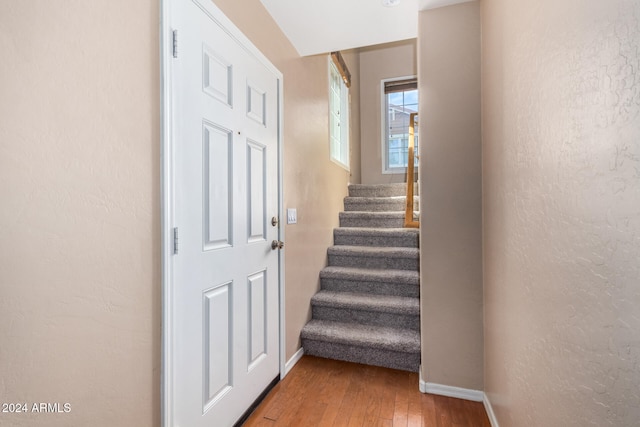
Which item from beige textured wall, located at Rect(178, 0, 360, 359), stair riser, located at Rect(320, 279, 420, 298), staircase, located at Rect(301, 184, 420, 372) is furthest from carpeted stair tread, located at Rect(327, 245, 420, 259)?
stair riser, located at Rect(320, 279, 420, 298)

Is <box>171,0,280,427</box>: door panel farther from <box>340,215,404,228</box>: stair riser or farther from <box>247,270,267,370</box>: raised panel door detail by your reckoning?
<box>340,215,404,228</box>: stair riser

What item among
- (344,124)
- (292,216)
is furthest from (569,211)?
(344,124)

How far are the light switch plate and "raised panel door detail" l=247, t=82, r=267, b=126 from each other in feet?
2.13

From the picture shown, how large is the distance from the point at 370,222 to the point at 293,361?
185cm

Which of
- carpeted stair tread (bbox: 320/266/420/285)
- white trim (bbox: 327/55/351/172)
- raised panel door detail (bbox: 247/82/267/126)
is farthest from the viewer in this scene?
white trim (bbox: 327/55/351/172)

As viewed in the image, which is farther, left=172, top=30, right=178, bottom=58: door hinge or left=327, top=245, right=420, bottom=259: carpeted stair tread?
left=327, top=245, right=420, bottom=259: carpeted stair tread

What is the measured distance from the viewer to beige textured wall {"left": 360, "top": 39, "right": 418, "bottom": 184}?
4973 mm

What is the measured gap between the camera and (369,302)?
2389 millimetres

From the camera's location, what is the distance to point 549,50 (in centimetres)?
91

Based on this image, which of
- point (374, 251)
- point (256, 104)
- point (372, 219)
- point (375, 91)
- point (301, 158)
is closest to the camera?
point (256, 104)

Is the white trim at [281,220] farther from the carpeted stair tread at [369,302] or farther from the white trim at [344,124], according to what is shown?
the white trim at [344,124]

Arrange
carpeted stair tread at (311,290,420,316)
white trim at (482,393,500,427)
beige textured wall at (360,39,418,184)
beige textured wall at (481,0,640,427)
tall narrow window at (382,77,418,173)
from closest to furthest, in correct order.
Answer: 1. beige textured wall at (481,0,640,427)
2. white trim at (482,393,500,427)
3. carpeted stair tread at (311,290,420,316)
4. beige textured wall at (360,39,418,184)
5. tall narrow window at (382,77,418,173)

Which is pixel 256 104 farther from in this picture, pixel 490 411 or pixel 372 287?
pixel 490 411

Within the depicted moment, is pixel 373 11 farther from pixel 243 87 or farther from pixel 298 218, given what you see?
pixel 298 218
